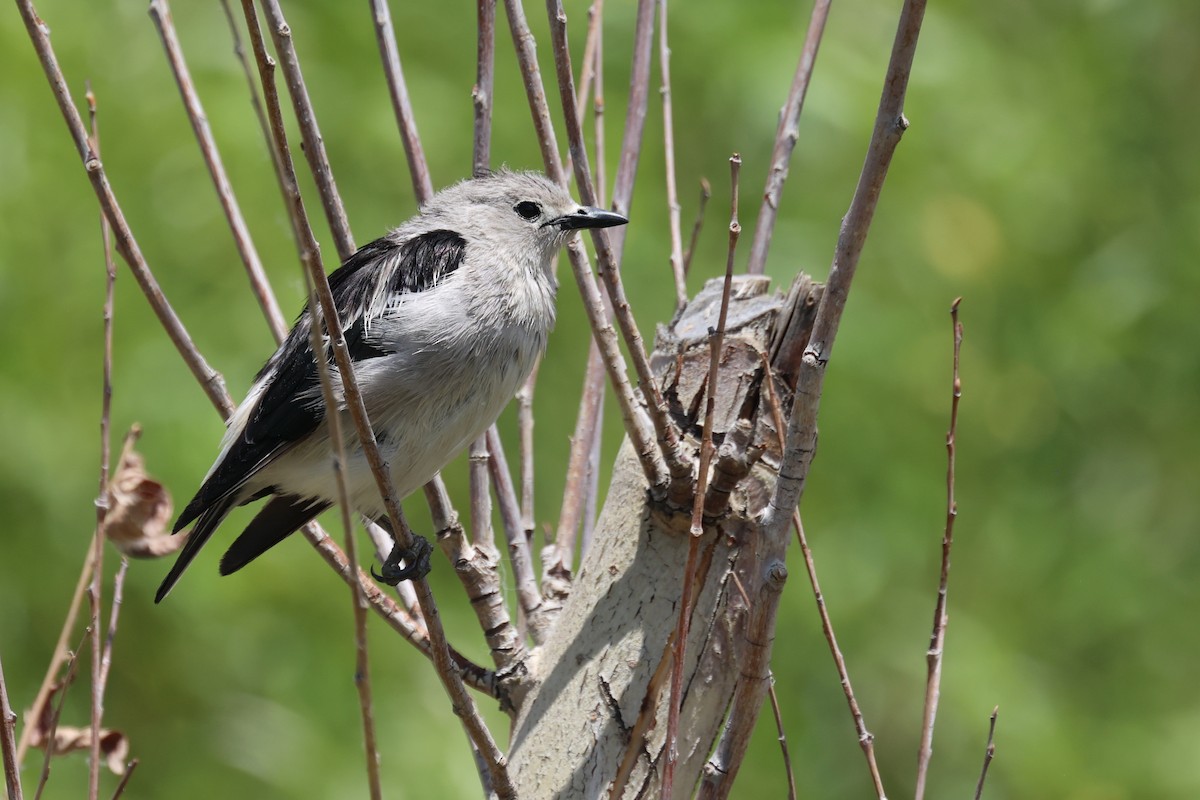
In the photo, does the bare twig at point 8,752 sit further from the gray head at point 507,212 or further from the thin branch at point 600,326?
the gray head at point 507,212

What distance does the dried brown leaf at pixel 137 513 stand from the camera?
3002 millimetres

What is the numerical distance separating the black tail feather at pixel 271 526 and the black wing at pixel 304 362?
18 cm

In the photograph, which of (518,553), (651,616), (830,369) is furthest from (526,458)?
(830,369)

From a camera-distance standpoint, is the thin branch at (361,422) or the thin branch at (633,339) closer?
the thin branch at (361,422)

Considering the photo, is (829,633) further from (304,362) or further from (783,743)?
(304,362)

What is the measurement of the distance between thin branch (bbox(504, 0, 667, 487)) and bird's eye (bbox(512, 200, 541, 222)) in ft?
2.90

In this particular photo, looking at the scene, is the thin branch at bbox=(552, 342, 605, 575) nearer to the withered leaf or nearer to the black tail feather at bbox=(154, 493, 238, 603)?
the black tail feather at bbox=(154, 493, 238, 603)

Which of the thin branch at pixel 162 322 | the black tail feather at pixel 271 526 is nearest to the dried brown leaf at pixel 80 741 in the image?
the thin branch at pixel 162 322

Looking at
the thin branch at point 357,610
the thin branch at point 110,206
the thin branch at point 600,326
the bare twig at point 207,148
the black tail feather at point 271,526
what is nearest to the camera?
the thin branch at point 357,610

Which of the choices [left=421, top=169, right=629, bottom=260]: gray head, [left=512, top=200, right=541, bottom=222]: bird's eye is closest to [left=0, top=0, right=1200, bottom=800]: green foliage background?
[left=421, top=169, right=629, bottom=260]: gray head

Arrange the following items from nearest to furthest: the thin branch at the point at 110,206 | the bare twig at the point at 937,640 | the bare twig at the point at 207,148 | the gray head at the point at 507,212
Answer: the bare twig at the point at 937,640 → the thin branch at the point at 110,206 → the bare twig at the point at 207,148 → the gray head at the point at 507,212

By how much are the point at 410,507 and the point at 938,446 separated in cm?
198

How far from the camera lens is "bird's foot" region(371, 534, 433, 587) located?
8.46 feet

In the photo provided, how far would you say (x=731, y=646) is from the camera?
2572 mm
